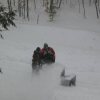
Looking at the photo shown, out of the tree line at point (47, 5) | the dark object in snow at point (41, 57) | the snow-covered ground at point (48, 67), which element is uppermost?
the dark object in snow at point (41, 57)

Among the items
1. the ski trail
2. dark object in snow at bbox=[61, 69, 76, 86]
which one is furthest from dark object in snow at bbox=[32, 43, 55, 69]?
dark object in snow at bbox=[61, 69, 76, 86]

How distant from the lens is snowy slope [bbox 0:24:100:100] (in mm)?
15820

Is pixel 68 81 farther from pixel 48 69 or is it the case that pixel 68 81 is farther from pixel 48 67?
pixel 48 67

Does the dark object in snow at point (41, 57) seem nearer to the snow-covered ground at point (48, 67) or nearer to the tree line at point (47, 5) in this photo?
the snow-covered ground at point (48, 67)

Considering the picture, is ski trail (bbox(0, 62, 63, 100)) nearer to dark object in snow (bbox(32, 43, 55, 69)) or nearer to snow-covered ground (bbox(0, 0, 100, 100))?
snow-covered ground (bbox(0, 0, 100, 100))

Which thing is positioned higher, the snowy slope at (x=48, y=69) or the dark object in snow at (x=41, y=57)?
the dark object in snow at (x=41, y=57)

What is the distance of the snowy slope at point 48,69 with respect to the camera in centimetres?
1582

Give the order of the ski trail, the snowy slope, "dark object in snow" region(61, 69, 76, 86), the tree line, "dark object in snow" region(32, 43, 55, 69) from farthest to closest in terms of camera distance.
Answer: the tree line < "dark object in snow" region(32, 43, 55, 69) < "dark object in snow" region(61, 69, 76, 86) < the snowy slope < the ski trail

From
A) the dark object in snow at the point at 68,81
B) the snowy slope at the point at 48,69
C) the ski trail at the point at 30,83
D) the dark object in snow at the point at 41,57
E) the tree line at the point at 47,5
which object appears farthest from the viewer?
the tree line at the point at 47,5

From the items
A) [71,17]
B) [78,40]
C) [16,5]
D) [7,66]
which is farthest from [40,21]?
[7,66]

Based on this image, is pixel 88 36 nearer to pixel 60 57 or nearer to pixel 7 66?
pixel 60 57

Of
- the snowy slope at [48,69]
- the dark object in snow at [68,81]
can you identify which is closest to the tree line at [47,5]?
the snowy slope at [48,69]

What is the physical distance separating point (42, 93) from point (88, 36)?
23.0 meters

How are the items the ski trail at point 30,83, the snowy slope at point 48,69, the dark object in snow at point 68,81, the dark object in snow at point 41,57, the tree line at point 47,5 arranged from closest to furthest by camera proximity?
the ski trail at point 30,83 → the snowy slope at point 48,69 → the dark object in snow at point 68,81 → the dark object in snow at point 41,57 → the tree line at point 47,5
